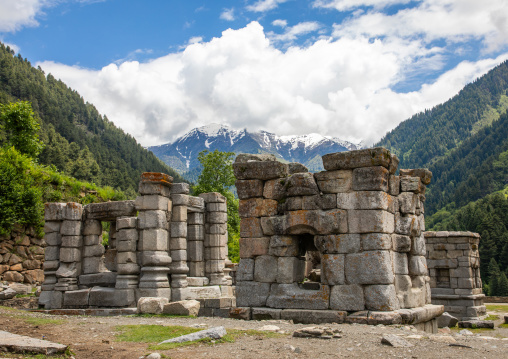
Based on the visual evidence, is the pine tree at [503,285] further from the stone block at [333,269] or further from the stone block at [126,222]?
the stone block at [333,269]

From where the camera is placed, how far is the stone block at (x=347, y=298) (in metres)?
9.52

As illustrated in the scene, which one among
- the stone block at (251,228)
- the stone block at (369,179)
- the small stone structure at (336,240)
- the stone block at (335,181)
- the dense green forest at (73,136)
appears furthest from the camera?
the dense green forest at (73,136)

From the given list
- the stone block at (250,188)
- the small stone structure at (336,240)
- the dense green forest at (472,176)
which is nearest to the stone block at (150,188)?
the small stone structure at (336,240)

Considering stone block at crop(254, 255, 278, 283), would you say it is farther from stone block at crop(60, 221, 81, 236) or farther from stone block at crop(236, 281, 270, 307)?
stone block at crop(60, 221, 81, 236)

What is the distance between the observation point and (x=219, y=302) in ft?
43.4

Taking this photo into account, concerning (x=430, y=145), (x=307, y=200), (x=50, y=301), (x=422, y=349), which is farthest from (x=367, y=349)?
(x=430, y=145)

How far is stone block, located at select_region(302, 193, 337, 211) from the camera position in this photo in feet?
33.3

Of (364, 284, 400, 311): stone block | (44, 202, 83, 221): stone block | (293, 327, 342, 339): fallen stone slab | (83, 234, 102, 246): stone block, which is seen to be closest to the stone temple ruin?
(364, 284, 400, 311): stone block

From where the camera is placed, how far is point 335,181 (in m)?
10.2

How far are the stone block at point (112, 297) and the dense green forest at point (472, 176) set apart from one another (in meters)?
48.5

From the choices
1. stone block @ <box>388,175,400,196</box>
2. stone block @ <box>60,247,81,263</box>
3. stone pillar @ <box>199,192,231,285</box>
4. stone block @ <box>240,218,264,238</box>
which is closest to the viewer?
stone block @ <box>388,175,400,196</box>

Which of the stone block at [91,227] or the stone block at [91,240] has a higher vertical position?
the stone block at [91,227]

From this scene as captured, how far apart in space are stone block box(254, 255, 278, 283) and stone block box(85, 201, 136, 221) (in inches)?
240

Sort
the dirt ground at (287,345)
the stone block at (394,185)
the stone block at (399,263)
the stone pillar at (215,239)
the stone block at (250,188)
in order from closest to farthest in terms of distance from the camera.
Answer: the dirt ground at (287,345)
the stone block at (399,263)
the stone block at (394,185)
the stone block at (250,188)
the stone pillar at (215,239)
